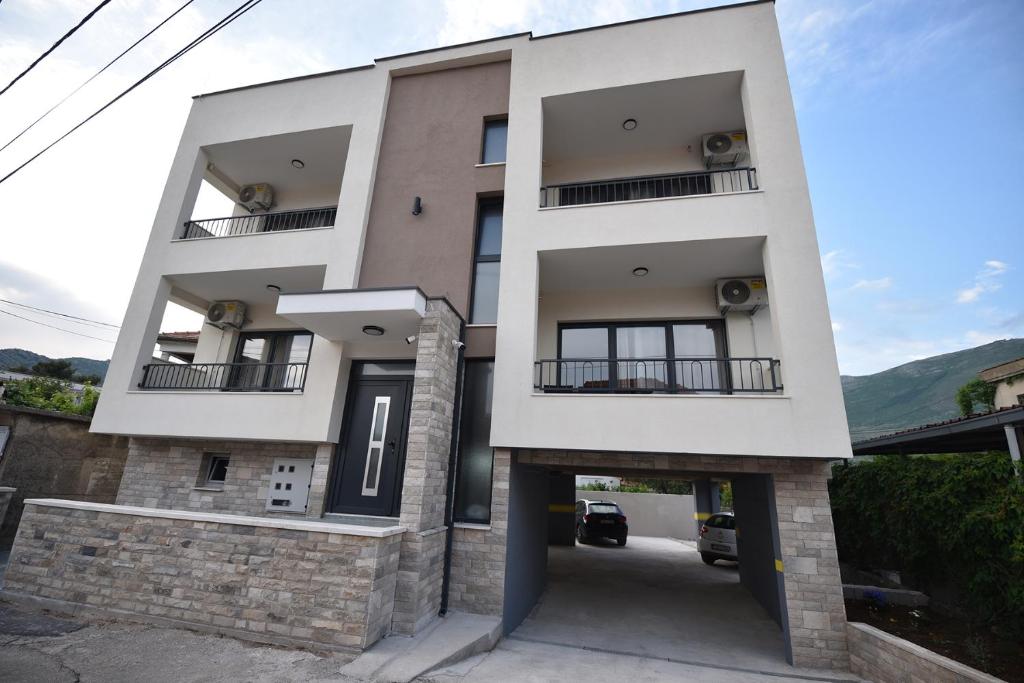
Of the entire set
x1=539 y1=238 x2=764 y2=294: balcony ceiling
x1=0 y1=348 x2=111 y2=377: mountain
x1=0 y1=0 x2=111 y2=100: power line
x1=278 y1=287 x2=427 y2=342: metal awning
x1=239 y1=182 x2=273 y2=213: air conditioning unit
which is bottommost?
x1=278 y1=287 x2=427 y2=342: metal awning

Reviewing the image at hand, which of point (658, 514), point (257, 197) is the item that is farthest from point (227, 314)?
point (658, 514)

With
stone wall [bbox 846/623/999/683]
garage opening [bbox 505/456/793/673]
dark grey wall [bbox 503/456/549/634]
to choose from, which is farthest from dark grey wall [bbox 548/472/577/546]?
stone wall [bbox 846/623/999/683]

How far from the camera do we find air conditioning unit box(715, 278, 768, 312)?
701cm

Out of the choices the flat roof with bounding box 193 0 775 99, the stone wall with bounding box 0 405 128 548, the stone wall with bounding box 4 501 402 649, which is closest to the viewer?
the stone wall with bounding box 4 501 402 649

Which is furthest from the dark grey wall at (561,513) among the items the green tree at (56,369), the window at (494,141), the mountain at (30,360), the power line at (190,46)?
the mountain at (30,360)

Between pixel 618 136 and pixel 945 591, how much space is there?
8.42 meters

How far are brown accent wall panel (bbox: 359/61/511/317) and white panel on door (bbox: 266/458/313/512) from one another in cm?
329

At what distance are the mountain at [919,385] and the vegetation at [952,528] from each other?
36.5 metres

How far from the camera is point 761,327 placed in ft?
23.6

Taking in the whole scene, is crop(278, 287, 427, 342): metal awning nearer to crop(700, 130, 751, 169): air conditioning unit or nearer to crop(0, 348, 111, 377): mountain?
crop(700, 130, 751, 169): air conditioning unit

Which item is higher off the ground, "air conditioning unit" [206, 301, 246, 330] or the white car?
"air conditioning unit" [206, 301, 246, 330]

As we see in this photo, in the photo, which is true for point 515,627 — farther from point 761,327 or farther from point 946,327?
point 946,327

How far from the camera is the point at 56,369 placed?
3291 cm

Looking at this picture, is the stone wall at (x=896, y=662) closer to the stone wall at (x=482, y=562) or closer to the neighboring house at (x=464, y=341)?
the neighboring house at (x=464, y=341)
